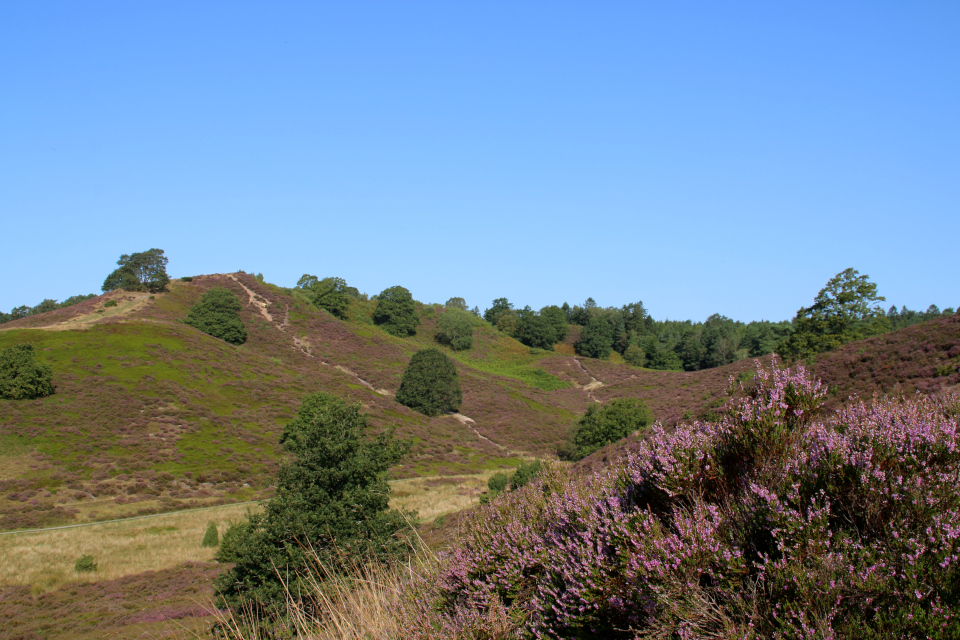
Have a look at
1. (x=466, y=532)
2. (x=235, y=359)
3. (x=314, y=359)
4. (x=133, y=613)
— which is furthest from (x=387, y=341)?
(x=466, y=532)

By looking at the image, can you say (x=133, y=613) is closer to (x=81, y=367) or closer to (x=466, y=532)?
(x=466, y=532)

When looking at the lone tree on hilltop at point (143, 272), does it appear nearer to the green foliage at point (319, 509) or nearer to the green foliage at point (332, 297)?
the green foliage at point (332, 297)

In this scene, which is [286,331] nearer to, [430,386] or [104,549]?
[430,386]

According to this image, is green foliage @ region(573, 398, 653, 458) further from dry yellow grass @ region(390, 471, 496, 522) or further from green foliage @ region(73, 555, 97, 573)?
green foliage @ region(73, 555, 97, 573)

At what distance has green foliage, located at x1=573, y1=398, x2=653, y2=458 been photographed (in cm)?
3647

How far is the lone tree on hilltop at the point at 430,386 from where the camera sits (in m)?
59.7

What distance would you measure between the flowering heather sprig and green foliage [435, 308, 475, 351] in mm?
89921

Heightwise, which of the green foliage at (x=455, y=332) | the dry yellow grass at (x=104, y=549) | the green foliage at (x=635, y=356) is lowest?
the dry yellow grass at (x=104, y=549)

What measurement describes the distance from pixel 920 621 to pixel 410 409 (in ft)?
187

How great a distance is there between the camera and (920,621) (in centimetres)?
206

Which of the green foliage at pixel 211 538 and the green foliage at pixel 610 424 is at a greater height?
the green foliage at pixel 610 424

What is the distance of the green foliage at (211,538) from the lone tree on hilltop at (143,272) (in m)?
53.3

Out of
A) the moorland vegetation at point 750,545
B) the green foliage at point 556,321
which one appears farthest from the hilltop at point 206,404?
the green foliage at point 556,321

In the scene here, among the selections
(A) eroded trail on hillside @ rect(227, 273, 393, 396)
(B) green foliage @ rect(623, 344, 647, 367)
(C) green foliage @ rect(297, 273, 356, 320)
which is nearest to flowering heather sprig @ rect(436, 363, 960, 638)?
(A) eroded trail on hillside @ rect(227, 273, 393, 396)
